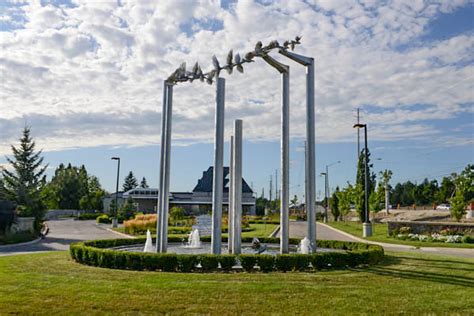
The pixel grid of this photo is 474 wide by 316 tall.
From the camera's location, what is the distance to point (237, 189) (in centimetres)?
1373

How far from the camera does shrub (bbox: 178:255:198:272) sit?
1147 cm

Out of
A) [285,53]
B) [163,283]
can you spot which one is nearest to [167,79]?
[285,53]

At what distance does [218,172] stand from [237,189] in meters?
1.00

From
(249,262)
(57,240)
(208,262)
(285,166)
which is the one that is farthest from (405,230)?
(57,240)

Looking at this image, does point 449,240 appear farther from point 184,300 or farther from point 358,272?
point 184,300

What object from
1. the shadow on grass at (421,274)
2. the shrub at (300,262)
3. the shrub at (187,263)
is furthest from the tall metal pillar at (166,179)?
the shadow on grass at (421,274)

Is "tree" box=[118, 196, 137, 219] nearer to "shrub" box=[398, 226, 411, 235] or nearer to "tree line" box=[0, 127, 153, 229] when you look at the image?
"tree line" box=[0, 127, 153, 229]

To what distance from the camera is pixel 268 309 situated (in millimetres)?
7742

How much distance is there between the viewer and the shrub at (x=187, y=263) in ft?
37.6

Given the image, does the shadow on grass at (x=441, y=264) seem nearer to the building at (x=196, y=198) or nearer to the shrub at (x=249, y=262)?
the shrub at (x=249, y=262)

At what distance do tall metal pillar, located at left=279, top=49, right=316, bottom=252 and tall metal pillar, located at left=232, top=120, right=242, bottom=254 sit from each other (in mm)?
2034

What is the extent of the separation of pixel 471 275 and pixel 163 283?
749 cm

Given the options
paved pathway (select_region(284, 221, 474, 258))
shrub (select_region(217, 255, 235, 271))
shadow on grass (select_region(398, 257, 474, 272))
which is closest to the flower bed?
paved pathway (select_region(284, 221, 474, 258))

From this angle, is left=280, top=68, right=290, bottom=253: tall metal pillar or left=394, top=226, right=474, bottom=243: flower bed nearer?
left=280, top=68, right=290, bottom=253: tall metal pillar
